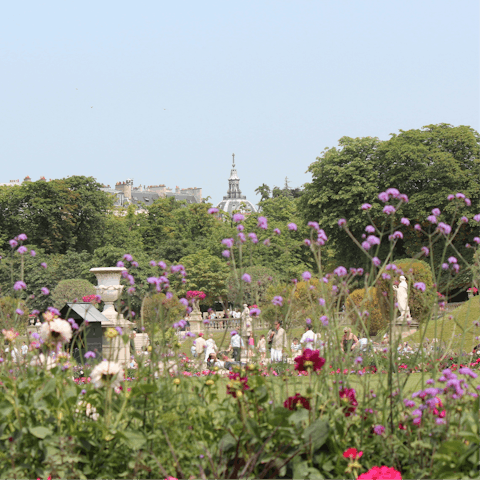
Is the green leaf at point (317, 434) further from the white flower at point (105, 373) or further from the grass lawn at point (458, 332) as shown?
the white flower at point (105, 373)

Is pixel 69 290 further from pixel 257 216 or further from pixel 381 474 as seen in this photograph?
pixel 381 474

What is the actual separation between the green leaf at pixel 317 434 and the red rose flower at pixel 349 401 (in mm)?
208

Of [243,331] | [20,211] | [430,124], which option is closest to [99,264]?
[20,211]

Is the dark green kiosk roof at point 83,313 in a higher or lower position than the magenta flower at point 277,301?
lower

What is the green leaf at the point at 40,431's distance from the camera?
10.8ft

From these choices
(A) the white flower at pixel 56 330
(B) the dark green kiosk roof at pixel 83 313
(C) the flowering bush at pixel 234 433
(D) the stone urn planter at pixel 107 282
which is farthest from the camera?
(D) the stone urn planter at pixel 107 282

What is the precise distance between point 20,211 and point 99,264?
732cm

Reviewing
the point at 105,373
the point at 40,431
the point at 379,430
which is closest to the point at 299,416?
the point at 379,430

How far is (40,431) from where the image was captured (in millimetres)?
3307

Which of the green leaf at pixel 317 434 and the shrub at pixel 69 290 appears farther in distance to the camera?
the shrub at pixel 69 290

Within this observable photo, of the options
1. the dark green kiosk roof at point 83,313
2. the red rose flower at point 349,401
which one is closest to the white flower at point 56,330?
the red rose flower at point 349,401

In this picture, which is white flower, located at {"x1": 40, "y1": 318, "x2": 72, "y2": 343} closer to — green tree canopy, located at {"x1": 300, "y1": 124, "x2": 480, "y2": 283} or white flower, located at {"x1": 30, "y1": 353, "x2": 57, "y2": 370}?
white flower, located at {"x1": 30, "y1": 353, "x2": 57, "y2": 370}

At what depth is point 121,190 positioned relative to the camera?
119375 millimetres

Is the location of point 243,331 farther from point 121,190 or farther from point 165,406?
point 121,190
